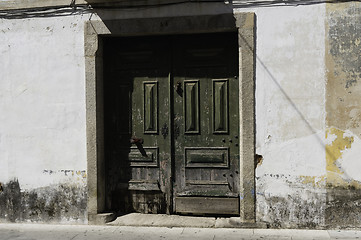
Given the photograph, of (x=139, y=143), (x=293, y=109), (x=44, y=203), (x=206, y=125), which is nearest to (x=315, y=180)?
(x=293, y=109)

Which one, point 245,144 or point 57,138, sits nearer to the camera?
point 245,144

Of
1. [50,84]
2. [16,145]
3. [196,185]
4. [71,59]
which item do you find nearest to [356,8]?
[196,185]

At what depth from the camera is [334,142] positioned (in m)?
5.23

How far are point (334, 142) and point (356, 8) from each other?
66.7 inches

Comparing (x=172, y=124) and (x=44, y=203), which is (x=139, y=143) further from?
(x=44, y=203)

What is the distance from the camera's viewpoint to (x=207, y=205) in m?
5.77

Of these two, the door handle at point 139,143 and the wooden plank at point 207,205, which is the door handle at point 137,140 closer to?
the door handle at point 139,143

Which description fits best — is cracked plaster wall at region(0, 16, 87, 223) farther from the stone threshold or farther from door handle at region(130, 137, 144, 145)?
door handle at region(130, 137, 144, 145)

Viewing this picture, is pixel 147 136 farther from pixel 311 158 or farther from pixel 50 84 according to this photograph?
pixel 311 158

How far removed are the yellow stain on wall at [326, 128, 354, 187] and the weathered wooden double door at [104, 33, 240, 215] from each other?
3.90 ft

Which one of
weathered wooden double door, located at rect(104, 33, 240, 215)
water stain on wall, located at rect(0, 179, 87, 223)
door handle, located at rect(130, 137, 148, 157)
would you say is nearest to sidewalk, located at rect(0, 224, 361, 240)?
water stain on wall, located at rect(0, 179, 87, 223)

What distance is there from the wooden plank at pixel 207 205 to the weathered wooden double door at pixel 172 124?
14mm

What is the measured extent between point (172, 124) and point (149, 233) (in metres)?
1.52

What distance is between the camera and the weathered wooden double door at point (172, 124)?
574cm
